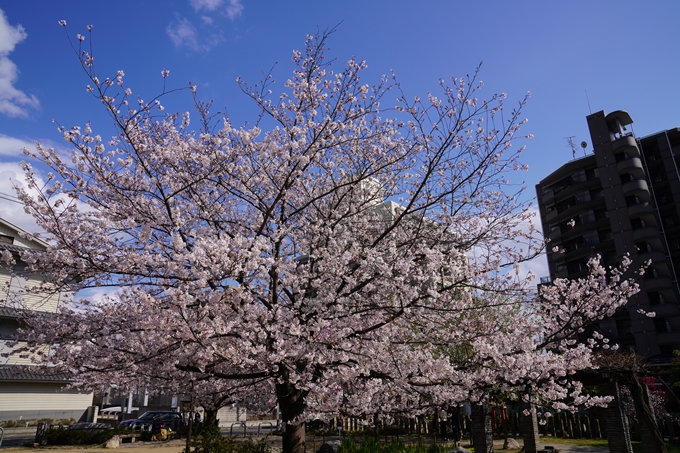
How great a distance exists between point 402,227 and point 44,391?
93.5ft

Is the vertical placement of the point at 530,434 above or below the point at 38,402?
below

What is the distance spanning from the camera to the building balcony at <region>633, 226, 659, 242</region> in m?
41.4

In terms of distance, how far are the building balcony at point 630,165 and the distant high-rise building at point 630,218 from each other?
9 centimetres

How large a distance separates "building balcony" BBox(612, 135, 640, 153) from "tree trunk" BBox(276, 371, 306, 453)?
48257 millimetres

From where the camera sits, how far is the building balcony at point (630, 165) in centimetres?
4419

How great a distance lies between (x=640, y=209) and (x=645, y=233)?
8.45ft

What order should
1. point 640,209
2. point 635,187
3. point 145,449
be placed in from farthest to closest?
point 635,187, point 640,209, point 145,449

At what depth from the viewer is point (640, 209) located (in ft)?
140

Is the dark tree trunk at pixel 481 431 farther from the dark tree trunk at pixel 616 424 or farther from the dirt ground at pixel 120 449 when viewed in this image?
the dirt ground at pixel 120 449

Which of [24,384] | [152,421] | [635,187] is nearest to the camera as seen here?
[24,384]

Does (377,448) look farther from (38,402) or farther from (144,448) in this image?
(38,402)

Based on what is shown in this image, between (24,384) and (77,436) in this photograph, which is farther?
(24,384)

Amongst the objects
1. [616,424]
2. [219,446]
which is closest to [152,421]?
[219,446]

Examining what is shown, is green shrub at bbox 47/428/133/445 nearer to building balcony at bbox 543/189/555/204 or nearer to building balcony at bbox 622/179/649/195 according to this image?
building balcony at bbox 622/179/649/195
